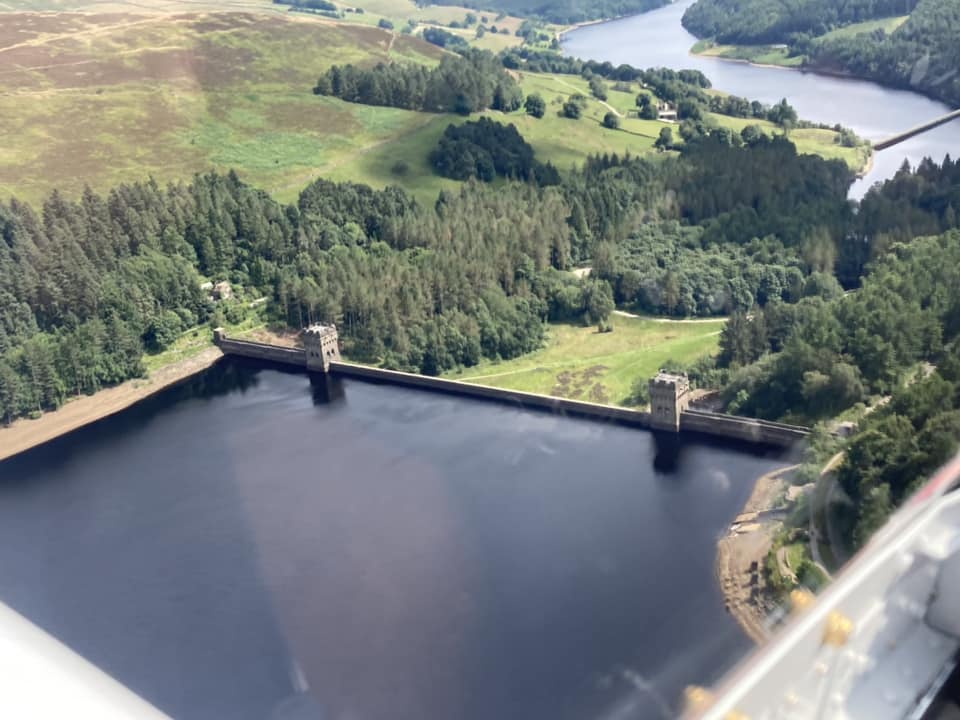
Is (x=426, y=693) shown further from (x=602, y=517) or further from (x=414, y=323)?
(x=414, y=323)

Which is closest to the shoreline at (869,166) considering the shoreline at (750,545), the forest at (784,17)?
the forest at (784,17)

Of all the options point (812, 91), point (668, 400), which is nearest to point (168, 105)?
point (668, 400)

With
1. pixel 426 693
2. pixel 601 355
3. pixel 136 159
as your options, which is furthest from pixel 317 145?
pixel 426 693

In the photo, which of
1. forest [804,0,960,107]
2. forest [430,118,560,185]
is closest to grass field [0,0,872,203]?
forest [430,118,560,185]

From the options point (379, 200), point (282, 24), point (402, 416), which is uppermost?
point (282, 24)

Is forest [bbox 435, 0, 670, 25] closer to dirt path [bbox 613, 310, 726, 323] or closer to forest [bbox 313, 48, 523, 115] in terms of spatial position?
forest [bbox 313, 48, 523, 115]

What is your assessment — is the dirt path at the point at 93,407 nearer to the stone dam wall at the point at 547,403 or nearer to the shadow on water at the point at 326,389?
the stone dam wall at the point at 547,403

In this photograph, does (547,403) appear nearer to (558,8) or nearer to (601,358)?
(601,358)
